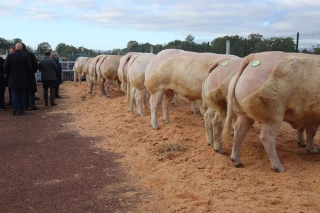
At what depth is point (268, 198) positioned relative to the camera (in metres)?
4.14

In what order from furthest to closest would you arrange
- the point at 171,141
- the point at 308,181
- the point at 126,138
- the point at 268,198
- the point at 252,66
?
the point at 126,138, the point at 171,141, the point at 252,66, the point at 308,181, the point at 268,198

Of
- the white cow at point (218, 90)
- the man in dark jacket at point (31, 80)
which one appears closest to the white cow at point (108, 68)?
the man in dark jacket at point (31, 80)

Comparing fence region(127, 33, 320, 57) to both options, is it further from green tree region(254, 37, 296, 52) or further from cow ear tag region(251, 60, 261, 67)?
cow ear tag region(251, 60, 261, 67)

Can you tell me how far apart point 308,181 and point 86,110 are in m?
8.64

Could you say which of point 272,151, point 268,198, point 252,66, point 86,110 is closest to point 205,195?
point 268,198

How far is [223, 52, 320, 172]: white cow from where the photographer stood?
489 centimetres

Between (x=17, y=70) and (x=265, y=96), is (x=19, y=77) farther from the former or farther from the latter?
(x=265, y=96)

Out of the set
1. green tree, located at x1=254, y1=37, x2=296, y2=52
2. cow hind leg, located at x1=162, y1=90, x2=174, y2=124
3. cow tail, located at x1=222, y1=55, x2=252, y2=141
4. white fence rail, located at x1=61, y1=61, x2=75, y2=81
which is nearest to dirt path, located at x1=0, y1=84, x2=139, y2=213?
cow tail, located at x1=222, y1=55, x2=252, y2=141

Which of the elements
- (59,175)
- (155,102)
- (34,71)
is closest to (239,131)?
(59,175)

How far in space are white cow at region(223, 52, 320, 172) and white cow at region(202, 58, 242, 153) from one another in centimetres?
69

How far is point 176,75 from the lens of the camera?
7.80 m

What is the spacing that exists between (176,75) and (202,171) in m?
3.05

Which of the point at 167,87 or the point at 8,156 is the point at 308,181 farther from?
the point at 8,156

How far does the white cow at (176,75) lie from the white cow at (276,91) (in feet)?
7.10
